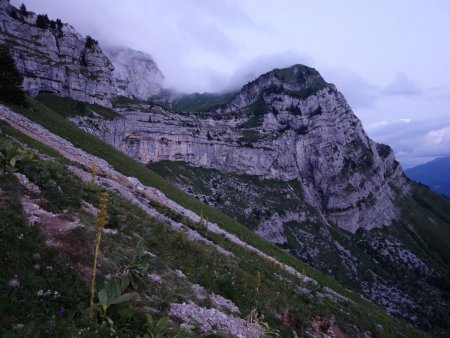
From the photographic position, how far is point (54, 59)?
10338 centimetres

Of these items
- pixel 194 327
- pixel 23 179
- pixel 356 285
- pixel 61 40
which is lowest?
pixel 356 285

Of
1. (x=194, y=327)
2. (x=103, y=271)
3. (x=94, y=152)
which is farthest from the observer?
(x=94, y=152)

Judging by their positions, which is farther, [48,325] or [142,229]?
[142,229]

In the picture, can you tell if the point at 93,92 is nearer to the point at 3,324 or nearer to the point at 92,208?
the point at 92,208

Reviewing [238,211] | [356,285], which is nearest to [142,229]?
[238,211]

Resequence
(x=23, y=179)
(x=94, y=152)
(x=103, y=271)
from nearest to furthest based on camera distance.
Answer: (x=103, y=271) < (x=23, y=179) < (x=94, y=152)

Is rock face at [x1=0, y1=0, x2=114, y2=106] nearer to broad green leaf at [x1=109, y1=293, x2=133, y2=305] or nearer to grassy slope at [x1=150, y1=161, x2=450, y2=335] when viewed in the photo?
grassy slope at [x1=150, y1=161, x2=450, y2=335]

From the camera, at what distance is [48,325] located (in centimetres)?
709

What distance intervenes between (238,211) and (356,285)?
64.1 m

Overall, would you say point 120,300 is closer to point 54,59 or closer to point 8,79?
point 8,79

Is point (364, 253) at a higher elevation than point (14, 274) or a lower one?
lower

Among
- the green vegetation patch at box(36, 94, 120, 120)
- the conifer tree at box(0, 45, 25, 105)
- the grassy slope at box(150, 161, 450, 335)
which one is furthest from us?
the grassy slope at box(150, 161, 450, 335)

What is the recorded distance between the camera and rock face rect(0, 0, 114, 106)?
93188 millimetres

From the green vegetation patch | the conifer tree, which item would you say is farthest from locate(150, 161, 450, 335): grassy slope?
the conifer tree
